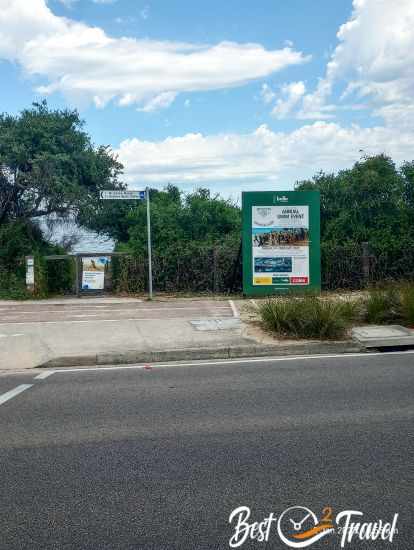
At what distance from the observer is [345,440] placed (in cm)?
603

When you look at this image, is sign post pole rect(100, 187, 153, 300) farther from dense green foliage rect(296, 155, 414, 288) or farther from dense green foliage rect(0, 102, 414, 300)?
dense green foliage rect(296, 155, 414, 288)

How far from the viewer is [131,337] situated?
480 inches

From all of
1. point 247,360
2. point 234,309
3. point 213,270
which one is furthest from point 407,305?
point 213,270

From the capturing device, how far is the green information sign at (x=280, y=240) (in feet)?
58.4

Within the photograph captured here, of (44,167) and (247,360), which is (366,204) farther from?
(247,360)

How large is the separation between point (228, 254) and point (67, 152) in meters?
9.31

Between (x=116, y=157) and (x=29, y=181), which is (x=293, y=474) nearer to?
(x=29, y=181)

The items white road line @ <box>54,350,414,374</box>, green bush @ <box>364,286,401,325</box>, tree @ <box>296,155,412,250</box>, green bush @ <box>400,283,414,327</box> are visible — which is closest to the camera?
white road line @ <box>54,350,414,374</box>

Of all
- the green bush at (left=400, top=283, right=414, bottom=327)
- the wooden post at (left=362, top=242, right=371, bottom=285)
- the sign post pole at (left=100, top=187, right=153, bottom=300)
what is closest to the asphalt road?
the green bush at (left=400, top=283, right=414, bottom=327)

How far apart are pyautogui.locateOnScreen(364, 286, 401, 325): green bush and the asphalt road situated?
4.27 meters

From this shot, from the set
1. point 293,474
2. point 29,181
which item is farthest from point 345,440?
point 29,181

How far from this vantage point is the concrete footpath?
10.8 m
